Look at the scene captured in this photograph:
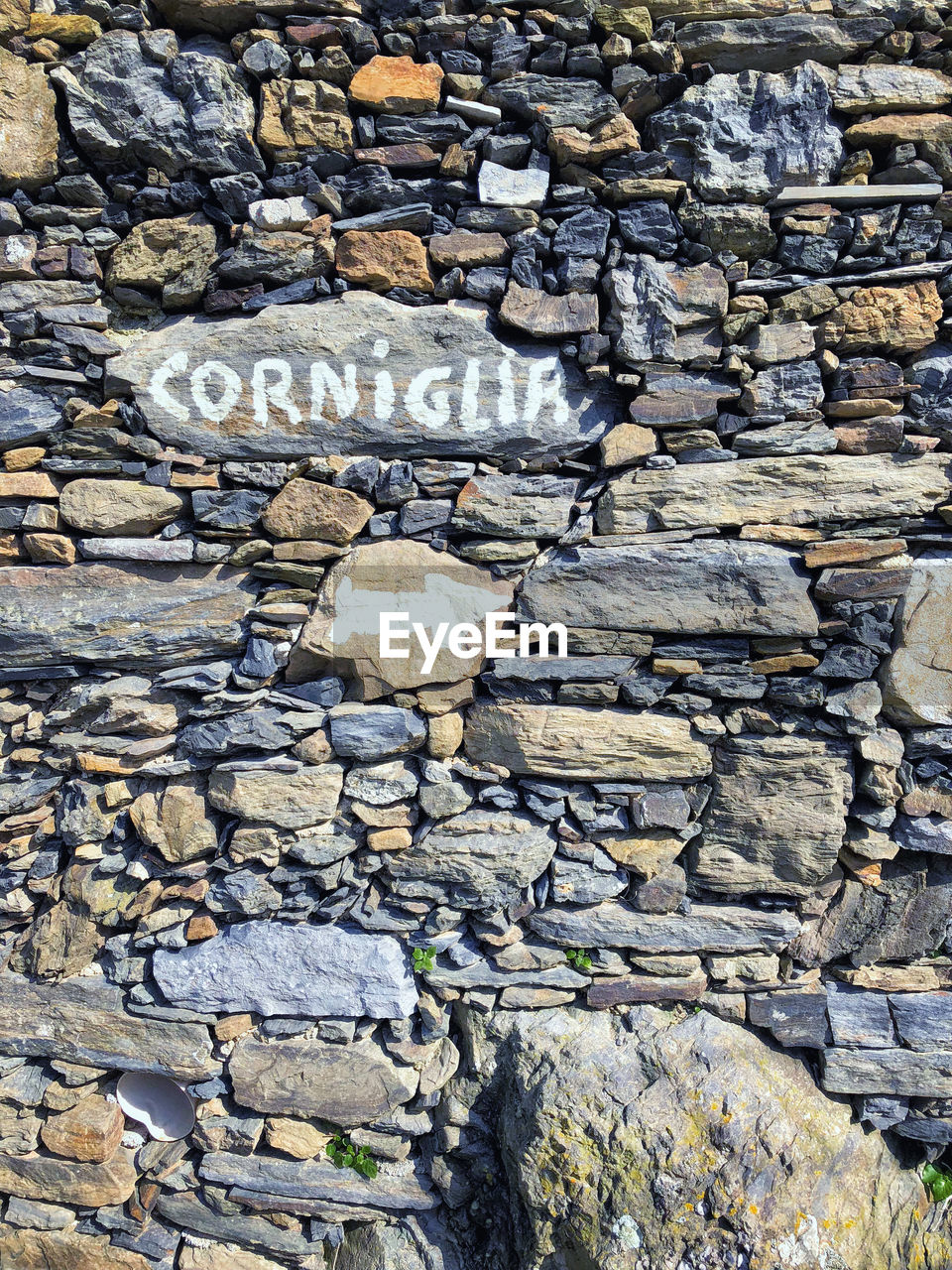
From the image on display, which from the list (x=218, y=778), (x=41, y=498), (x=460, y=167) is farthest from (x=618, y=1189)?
(x=460, y=167)

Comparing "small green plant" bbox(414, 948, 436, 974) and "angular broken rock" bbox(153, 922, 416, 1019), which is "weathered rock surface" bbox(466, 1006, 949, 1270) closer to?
"small green plant" bbox(414, 948, 436, 974)

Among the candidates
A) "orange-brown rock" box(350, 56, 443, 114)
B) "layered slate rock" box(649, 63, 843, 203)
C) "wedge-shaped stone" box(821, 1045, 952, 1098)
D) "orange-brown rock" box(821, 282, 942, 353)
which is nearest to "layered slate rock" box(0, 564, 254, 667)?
"orange-brown rock" box(350, 56, 443, 114)

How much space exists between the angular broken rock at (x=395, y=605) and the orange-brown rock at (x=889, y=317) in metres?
1.48

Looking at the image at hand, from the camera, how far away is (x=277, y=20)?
7.81ft

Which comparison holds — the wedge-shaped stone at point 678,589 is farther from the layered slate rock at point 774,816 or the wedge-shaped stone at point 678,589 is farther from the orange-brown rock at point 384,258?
the orange-brown rock at point 384,258

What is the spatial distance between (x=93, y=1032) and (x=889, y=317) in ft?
12.9

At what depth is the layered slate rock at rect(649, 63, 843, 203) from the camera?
232cm

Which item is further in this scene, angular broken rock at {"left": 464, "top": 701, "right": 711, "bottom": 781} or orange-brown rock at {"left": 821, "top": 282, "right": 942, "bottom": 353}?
angular broken rock at {"left": 464, "top": 701, "right": 711, "bottom": 781}

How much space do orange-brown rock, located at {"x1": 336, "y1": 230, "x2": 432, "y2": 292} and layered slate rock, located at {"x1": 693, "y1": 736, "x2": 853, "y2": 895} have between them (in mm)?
2062

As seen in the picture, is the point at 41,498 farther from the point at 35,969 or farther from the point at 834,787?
the point at 834,787

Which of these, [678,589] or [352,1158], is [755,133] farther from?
[352,1158]

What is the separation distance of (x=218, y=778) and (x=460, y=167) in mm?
2347

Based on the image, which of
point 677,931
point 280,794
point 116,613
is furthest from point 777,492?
point 116,613

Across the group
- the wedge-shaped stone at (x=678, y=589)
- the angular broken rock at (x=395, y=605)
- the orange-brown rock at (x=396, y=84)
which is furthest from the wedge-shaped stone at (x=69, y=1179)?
the orange-brown rock at (x=396, y=84)
